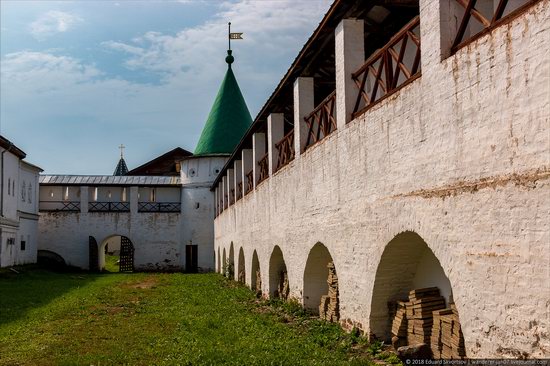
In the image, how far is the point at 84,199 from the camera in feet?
107

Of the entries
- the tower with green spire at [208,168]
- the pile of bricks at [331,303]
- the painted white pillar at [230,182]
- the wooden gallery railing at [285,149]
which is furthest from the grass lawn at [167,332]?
the tower with green spire at [208,168]

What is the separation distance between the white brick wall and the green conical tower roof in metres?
25.0

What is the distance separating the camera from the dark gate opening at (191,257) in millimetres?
33344

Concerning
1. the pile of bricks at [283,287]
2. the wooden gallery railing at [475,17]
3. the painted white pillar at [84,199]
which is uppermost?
the painted white pillar at [84,199]

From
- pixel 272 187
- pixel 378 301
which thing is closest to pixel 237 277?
pixel 272 187

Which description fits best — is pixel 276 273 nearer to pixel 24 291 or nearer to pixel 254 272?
pixel 254 272

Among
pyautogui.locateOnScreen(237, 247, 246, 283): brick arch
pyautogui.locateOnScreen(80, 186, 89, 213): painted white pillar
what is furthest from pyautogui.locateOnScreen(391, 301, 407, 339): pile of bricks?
pyautogui.locateOnScreen(80, 186, 89, 213): painted white pillar

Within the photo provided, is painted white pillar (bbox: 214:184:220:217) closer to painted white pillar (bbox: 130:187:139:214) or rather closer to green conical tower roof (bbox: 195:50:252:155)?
green conical tower roof (bbox: 195:50:252:155)

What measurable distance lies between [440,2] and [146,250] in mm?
29611

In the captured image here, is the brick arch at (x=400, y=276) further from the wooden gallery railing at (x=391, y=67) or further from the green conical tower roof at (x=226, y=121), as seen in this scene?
the green conical tower roof at (x=226, y=121)

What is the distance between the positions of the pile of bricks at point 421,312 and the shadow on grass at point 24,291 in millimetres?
8441

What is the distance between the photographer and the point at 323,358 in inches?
269

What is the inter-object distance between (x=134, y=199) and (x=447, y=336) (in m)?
29.1

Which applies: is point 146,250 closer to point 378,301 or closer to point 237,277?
point 237,277
